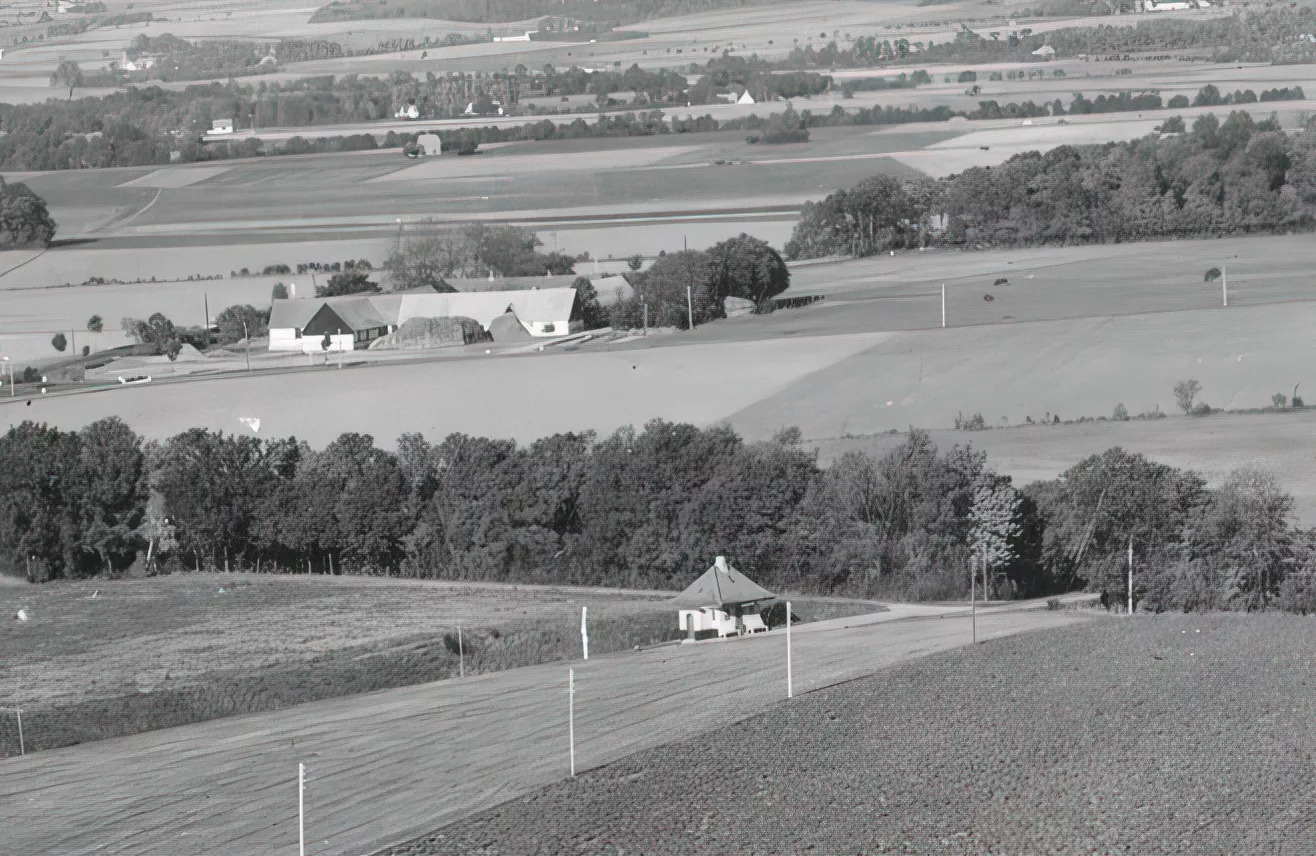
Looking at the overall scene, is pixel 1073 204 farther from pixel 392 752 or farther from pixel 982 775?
pixel 982 775

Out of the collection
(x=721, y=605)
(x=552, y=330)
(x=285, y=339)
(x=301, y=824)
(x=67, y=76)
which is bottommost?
(x=721, y=605)

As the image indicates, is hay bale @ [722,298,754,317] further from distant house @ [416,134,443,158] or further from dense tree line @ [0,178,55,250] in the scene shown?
distant house @ [416,134,443,158]

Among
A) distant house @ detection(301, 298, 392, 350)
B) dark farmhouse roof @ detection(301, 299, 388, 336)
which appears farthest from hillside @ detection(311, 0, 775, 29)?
distant house @ detection(301, 298, 392, 350)

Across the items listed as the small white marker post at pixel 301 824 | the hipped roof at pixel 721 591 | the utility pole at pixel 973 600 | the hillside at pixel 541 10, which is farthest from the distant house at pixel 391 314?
the hillside at pixel 541 10

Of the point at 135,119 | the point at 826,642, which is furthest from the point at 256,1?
the point at 826,642

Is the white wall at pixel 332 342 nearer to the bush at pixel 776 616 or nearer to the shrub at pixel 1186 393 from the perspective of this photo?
the shrub at pixel 1186 393

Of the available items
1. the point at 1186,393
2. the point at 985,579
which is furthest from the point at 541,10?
the point at 985,579
